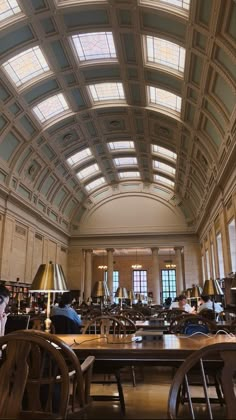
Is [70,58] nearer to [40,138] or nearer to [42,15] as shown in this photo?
[42,15]

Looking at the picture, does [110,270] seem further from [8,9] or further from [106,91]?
[8,9]

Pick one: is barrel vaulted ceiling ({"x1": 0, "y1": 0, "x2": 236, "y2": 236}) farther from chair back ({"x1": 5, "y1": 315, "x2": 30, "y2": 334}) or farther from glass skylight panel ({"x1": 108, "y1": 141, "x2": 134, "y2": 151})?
chair back ({"x1": 5, "y1": 315, "x2": 30, "y2": 334})

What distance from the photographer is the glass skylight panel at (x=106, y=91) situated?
540 inches

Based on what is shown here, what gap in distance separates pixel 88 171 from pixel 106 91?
765 centimetres

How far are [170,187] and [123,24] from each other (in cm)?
1373

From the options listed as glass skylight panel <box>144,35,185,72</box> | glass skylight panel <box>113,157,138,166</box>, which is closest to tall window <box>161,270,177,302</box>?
glass skylight panel <box>113,157,138,166</box>

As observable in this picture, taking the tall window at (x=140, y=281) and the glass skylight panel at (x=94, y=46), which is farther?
the tall window at (x=140, y=281)

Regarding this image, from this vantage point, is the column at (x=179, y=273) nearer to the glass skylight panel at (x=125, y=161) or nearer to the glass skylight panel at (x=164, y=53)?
the glass skylight panel at (x=125, y=161)

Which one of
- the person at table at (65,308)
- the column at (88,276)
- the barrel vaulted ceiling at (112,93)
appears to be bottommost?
the person at table at (65,308)

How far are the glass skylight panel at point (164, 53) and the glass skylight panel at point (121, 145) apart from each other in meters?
7.03

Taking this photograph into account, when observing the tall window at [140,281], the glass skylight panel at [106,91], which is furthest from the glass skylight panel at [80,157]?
the tall window at [140,281]

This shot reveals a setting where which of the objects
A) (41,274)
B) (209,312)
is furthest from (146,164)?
(41,274)

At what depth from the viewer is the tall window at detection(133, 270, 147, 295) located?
30.7m

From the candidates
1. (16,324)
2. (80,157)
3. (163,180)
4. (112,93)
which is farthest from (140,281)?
(16,324)
